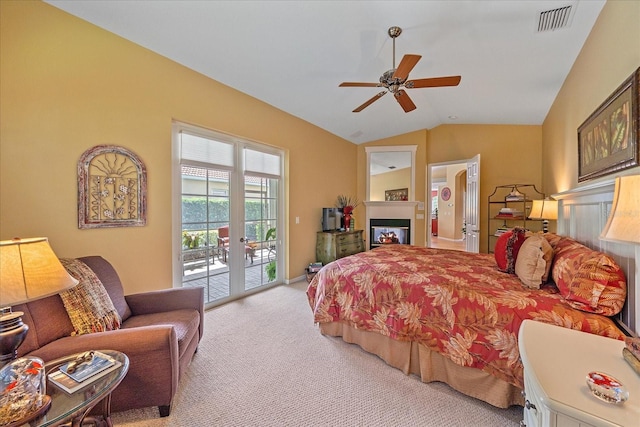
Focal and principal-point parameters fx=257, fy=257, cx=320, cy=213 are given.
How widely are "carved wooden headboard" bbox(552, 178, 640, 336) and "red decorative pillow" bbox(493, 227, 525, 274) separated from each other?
436 mm

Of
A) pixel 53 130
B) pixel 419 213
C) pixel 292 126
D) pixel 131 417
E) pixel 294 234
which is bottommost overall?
pixel 131 417

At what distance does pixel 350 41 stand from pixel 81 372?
3253 millimetres

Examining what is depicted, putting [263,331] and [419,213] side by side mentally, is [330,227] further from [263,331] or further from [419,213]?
[263,331]

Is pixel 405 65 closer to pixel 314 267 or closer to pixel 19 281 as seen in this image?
pixel 19 281

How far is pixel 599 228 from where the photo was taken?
1.82 m

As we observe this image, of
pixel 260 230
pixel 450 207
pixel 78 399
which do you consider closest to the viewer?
pixel 78 399

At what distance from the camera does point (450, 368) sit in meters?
1.88

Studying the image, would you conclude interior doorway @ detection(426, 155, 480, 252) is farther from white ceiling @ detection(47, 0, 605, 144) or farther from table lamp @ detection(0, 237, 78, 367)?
table lamp @ detection(0, 237, 78, 367)

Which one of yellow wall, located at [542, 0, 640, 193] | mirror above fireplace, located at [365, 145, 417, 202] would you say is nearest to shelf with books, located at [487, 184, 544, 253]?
yellow wall, located at [542, 0, 640, 193]

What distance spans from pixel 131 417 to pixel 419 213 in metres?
5.44

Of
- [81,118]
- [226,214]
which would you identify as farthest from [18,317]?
[226,214]

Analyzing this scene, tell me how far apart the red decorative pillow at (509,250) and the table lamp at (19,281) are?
308 centimetres

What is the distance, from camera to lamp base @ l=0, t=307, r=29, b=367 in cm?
112

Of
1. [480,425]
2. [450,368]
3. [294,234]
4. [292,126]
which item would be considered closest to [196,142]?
[292,126]
